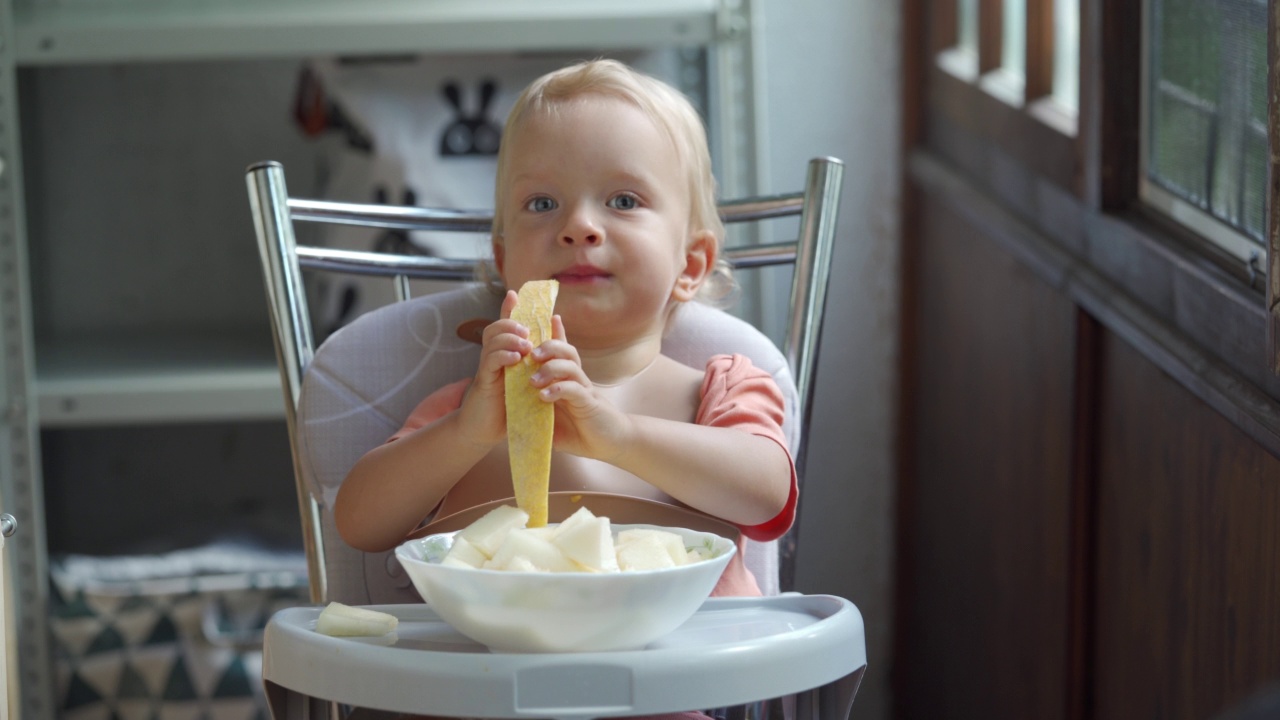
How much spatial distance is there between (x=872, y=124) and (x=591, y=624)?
1.28 metres

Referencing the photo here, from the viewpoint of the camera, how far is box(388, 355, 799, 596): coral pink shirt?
36.4 inches

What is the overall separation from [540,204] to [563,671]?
0.38 meters

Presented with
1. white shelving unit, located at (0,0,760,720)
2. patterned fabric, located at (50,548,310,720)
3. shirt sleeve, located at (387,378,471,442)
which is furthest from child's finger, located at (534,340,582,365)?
patterned fabric, located at (50,548,310,720)

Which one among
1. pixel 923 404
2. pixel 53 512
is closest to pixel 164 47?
pixel 53 512

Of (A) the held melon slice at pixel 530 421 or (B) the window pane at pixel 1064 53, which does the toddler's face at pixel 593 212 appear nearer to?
(A) the held melon slice at pixel 530 421

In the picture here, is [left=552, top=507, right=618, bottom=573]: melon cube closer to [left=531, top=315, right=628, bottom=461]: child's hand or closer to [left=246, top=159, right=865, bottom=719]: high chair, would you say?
[left=531, top=315, right=628, bottom=461]: child's hand

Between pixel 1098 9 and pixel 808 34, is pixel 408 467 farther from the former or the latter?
pixel 808 34

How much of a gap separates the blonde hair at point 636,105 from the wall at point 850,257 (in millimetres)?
786

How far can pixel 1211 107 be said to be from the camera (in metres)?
1.03

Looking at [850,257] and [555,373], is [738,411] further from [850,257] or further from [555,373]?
[850,257]

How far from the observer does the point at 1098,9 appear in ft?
3.73

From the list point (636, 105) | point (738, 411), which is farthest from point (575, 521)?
point (636, 105)

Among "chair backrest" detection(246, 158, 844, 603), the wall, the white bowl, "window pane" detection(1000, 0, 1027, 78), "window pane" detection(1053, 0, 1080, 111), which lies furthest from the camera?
the wall

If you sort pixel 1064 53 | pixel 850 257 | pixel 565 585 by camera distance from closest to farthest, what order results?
pixel 565 585, pixel 1064 53, pixel 850 257
